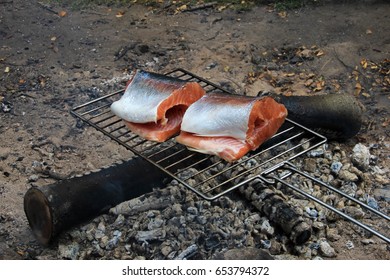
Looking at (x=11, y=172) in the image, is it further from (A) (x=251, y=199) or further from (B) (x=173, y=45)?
(B) (x=173, y=45)

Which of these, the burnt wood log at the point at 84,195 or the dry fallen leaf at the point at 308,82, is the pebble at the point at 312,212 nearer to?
the burnt wood log at the point at 84,195

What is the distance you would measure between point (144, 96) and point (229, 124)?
54 cm

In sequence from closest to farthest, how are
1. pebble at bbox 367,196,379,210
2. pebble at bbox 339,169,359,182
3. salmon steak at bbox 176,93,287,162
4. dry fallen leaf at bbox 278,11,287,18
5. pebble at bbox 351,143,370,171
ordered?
salmon steak at bbox 176,93,287,162 < pebble at bbox 367,196,379,210 < pebble at bbox 339,169,359,182 < pebble at bbox 351,143,370,171 < dry fallen leaf at bbox 278,11,287,18

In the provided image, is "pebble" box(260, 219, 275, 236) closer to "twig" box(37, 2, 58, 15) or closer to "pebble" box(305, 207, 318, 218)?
"pebble" box(305, 207, 318, 218)

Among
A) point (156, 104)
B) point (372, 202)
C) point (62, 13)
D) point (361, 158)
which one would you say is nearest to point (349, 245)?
point (372, 202)

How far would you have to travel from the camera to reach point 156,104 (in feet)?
10.3

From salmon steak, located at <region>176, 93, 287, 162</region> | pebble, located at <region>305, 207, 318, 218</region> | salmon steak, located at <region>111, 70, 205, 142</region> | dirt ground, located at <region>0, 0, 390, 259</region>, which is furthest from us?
dirt ground, located at <region>0, 0, 390, 259</region>

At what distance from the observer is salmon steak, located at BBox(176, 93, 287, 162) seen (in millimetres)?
2896

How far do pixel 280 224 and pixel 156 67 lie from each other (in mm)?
2047

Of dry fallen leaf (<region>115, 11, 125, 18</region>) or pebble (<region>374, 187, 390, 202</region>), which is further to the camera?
dry fallen leaf (<region>115, 11, 125, 18</region>)

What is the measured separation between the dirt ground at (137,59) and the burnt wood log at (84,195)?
0.31 m

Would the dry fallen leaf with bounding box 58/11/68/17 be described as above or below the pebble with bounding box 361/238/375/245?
above

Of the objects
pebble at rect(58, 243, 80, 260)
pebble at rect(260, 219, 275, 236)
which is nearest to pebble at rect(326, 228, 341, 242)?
pebble at rect(260, 219, 275, 236)
